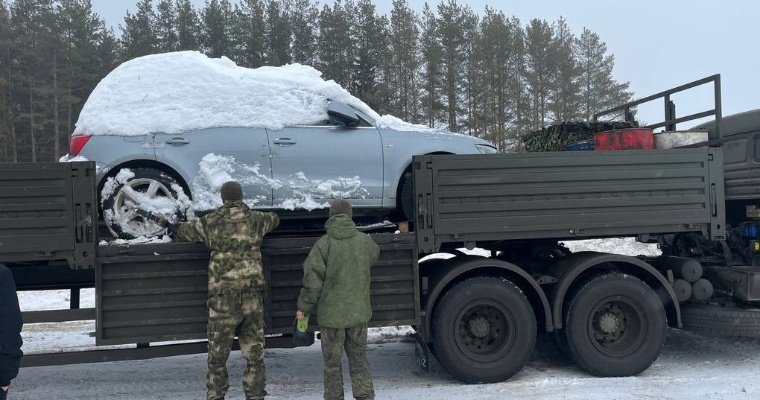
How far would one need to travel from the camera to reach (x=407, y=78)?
2384 centimetres

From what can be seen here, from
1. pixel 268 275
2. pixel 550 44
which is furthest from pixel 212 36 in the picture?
pixel 268 275

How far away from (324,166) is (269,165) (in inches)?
19.4

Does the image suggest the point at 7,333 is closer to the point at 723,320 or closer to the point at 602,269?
the point at 602,269

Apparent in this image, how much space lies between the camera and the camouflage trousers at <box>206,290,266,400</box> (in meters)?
4.53

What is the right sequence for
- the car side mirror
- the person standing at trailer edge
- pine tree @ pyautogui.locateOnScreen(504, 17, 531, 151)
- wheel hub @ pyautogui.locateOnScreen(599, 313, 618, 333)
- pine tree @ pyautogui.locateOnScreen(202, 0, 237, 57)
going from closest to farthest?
the person standing at trailer edge, wheel hub @ pyautogui.locateOnScreen(599, 313, 618, 333), the car side mirror, pine tree @ pyautogui.locateOnScreen(504, 17, 531, 151), pine tree @ pyautogui.locateOnScreen(202, 0, 237, 57)

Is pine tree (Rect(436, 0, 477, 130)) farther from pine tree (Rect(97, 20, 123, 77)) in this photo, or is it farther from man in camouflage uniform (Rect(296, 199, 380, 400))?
man in camouflage uniform (Rect(296, 199, 380, 400))

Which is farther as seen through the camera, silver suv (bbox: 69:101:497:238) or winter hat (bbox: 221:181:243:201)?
silver suv (bbox: 69:101:497:238)

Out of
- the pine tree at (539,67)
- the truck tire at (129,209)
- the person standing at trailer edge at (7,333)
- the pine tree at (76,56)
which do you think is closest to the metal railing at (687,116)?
the truck tire at (129,209)

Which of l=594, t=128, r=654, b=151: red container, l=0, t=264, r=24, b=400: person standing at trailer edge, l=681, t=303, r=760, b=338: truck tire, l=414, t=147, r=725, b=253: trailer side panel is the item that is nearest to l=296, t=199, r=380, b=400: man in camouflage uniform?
l=414, t=147, r=725, b=253: trailer side panel

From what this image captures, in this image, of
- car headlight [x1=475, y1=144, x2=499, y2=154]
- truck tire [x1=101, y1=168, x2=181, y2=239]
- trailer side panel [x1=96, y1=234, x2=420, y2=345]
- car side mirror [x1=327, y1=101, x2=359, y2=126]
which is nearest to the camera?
trailer side panel [x1=96, y1=234, x2=420, y2=345]

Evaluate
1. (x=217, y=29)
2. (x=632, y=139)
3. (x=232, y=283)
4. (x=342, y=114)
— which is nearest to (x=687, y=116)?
(x=632, y=139)

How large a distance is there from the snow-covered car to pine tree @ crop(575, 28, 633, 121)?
788 inches

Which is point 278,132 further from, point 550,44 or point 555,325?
point 550,44

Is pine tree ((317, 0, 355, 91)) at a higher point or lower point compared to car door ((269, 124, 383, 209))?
higher
